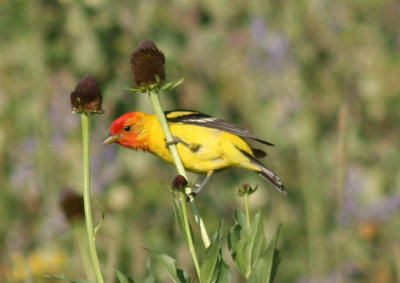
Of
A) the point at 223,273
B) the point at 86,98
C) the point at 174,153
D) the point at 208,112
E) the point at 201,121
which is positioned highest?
the point at 86,98

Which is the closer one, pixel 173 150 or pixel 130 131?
pixel 173 150

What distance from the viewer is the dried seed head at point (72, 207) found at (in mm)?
2247

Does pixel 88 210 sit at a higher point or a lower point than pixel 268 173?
higher

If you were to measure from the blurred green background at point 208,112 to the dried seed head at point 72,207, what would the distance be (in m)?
1.79

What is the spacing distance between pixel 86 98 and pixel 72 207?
0.55 meters

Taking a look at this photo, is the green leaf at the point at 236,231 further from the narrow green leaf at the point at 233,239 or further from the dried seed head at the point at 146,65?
the dried seed head at the point at 146,65

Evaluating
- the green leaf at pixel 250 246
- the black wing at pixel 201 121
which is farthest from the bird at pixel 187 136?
the green leaf at pixel 250 246

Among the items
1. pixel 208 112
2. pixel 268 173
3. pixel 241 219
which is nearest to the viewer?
pixel 241 219

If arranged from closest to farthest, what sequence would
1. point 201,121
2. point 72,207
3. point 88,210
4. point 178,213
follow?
1. point 88,210
2. point 178,213
3. point 72,207
4. point 201,121

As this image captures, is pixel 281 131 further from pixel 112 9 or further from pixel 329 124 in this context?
pixel 112 9

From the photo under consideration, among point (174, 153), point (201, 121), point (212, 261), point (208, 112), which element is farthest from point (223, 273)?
point (208, 112)

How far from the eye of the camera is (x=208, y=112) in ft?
16.4

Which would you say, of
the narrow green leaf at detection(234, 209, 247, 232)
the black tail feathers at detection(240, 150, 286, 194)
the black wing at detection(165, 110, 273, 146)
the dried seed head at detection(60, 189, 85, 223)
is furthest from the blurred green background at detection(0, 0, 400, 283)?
the narrow green leaf at detection(234, 209, 247, 232)

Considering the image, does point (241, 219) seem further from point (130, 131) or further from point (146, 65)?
point (130, 131)
